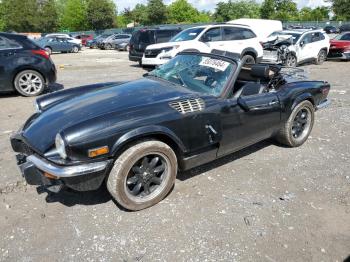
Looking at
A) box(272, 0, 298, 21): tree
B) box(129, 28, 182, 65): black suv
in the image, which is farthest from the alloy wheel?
box(272, 0, 298, 21): tree

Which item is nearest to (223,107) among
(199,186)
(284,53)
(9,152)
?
(199,186)

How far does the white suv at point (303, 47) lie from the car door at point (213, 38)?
2.24 metres

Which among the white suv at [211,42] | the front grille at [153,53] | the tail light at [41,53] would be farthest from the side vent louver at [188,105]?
the front grille at [153,53]

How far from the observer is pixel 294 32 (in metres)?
13.7

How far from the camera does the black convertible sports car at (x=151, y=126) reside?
2875mm

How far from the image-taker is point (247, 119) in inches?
152

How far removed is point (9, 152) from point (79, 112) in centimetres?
207

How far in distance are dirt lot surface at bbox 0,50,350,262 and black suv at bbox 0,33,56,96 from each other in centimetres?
397

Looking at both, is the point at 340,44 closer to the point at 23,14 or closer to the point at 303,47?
the point at 303,47

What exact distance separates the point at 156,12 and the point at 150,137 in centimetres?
6424

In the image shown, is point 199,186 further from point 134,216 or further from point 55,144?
point 55,144

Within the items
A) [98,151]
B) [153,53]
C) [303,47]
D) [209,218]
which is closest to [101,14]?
[153,53]

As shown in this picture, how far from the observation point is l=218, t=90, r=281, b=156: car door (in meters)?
3.65

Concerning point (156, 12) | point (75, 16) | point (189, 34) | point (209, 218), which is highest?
point (75, 16)
